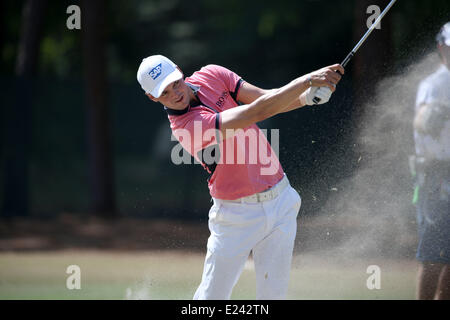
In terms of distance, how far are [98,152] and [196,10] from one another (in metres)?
10.5

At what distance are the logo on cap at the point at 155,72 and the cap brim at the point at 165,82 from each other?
0.21 ft

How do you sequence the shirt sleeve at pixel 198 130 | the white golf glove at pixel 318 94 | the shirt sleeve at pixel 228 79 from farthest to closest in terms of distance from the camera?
the shirt sleeve at pixel 228 79, the shirt sleeve at pixel 198 130, the white golf glove at pixel 318 94

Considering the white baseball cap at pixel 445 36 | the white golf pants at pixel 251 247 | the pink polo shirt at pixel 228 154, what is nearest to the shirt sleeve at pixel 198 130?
the pink polo shirt at pixel 228 154

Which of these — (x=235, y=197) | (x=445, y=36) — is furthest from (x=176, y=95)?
(x=445, y=36)

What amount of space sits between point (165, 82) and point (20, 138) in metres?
8.15

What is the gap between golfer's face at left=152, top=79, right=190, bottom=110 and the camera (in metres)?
3.94

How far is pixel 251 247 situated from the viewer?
3.99m

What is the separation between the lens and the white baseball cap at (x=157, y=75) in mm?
3951

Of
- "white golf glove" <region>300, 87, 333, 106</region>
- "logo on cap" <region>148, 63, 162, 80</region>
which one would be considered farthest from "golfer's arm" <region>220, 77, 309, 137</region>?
"logo on cap" <region>148, 63, 162, 80</region>

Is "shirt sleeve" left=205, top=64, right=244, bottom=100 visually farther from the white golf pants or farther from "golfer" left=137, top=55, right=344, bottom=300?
the white golf pants

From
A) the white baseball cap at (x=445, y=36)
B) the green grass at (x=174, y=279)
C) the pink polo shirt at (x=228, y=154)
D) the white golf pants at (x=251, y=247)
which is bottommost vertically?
the green grass at (x=174, y=279)

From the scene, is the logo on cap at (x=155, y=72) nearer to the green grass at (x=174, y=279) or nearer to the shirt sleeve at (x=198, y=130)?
the shirt sleeve at (x=198, y=130)

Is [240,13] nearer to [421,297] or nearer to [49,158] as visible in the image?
[49,158]
